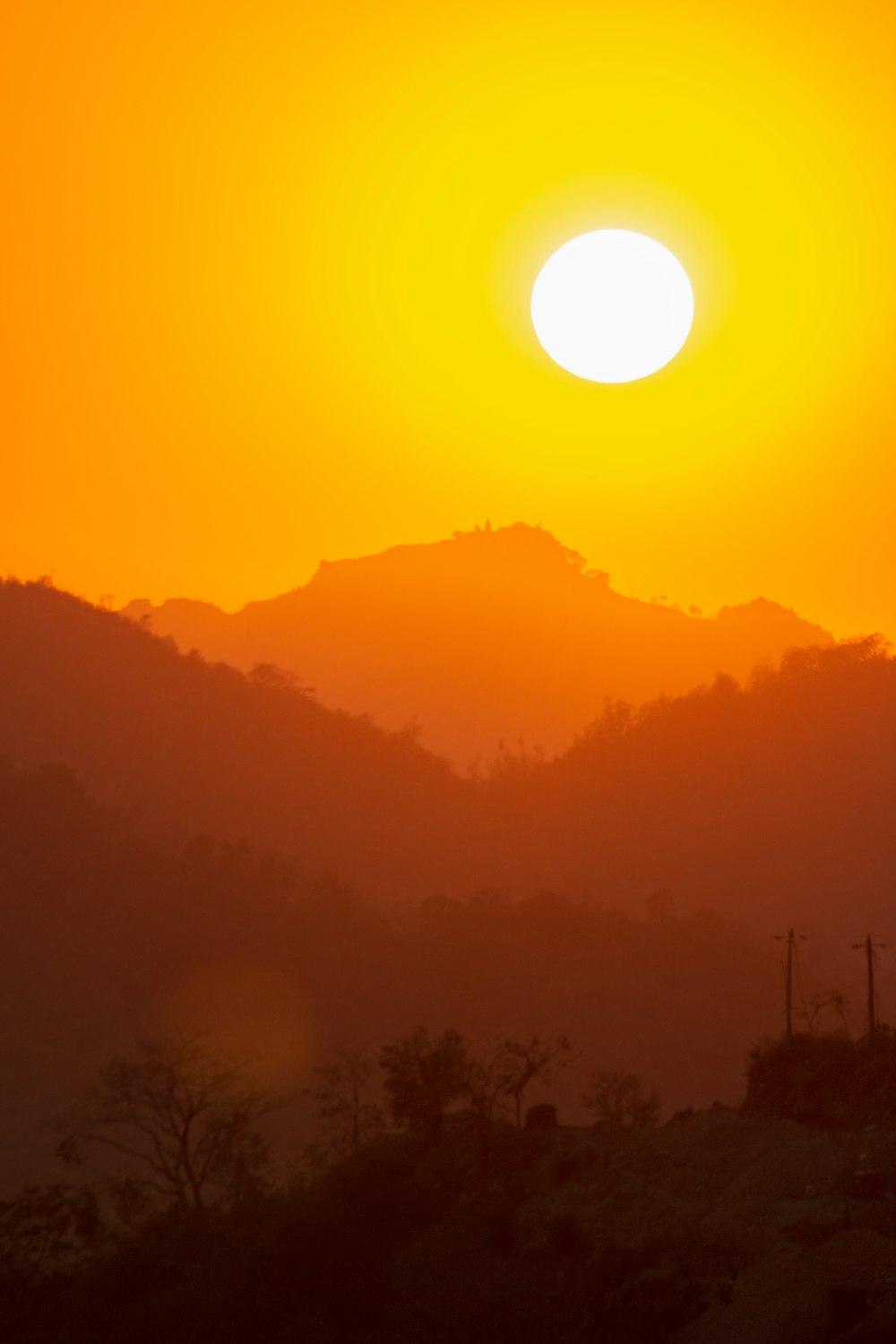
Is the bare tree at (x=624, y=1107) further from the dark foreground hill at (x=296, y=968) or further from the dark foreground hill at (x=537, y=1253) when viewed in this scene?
the dark foreground hill at (x=296, y=968)

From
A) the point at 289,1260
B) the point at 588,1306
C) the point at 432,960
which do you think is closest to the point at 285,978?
the point at 432,960

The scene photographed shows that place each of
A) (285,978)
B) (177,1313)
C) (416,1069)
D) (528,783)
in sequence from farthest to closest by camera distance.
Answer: (528,783) → (285,978) → (416,1069) → (177,1313)

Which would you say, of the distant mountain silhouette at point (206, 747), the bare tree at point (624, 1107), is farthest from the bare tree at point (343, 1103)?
the distant mountain silhouette at point (206, 747)

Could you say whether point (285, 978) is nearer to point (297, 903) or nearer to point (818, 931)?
point (297, 903)

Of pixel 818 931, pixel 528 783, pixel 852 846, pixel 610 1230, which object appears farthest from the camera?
pixel 528 783

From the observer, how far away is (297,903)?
404ft

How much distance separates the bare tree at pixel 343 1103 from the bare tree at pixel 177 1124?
10.2 feet

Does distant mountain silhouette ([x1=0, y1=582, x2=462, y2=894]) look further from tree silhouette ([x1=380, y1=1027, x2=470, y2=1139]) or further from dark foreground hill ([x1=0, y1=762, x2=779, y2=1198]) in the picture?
tree silhouette ([x1=380, y1=1027, x2=470, y2=1139])

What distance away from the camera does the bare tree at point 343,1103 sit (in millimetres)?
57969

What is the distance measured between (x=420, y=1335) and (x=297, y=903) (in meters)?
90.5

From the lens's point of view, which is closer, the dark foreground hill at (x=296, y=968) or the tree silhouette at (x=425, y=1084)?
the tree silhouette at (x=425, y=1084)

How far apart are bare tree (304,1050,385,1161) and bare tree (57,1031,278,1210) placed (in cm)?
310

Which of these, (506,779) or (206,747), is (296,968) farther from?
(506,779)

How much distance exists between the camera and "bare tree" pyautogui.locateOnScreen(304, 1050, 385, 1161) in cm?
5797
